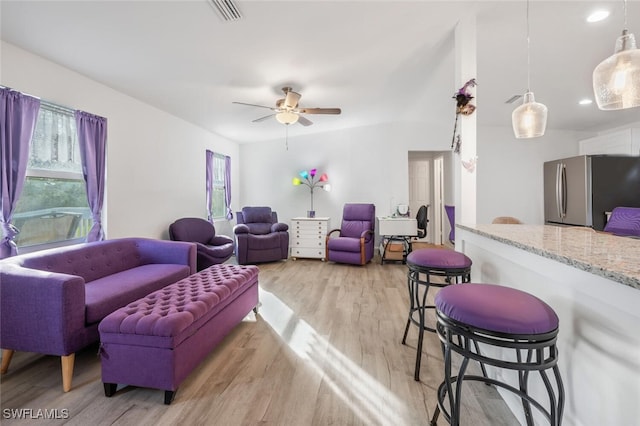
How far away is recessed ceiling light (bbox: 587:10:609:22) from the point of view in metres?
2.22

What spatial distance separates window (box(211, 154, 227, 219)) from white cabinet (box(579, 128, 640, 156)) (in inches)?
254

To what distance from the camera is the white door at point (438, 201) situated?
20.4 feet

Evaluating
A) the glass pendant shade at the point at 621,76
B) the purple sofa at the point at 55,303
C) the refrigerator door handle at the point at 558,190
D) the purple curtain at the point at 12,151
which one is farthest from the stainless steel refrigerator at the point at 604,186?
the purple curtain at the point at 12,151

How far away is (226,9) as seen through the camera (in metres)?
2.01

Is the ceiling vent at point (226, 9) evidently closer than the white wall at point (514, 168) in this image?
Yes

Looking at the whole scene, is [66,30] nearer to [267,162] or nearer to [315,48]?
[315,48]

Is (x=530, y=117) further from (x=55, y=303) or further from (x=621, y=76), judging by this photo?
(x=55, y=303)

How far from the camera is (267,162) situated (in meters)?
6.24

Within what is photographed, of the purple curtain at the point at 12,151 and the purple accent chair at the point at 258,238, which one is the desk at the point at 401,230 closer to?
the purple accent chair at the point at 258,238

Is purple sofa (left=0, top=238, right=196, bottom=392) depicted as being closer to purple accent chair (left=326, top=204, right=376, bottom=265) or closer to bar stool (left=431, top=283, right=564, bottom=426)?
bar stool (left=431, top=283, right=564, bottom=426)

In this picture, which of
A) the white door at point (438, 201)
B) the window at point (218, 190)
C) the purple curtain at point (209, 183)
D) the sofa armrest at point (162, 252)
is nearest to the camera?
the sofa armrest at point (162, 252)

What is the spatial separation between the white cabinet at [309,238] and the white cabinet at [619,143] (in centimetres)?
446

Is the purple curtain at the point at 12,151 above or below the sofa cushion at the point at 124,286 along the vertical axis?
above

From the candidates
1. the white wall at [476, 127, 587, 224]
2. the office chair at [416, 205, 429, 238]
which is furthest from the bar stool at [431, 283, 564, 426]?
the white wall at [476, 127, 587, 224]
